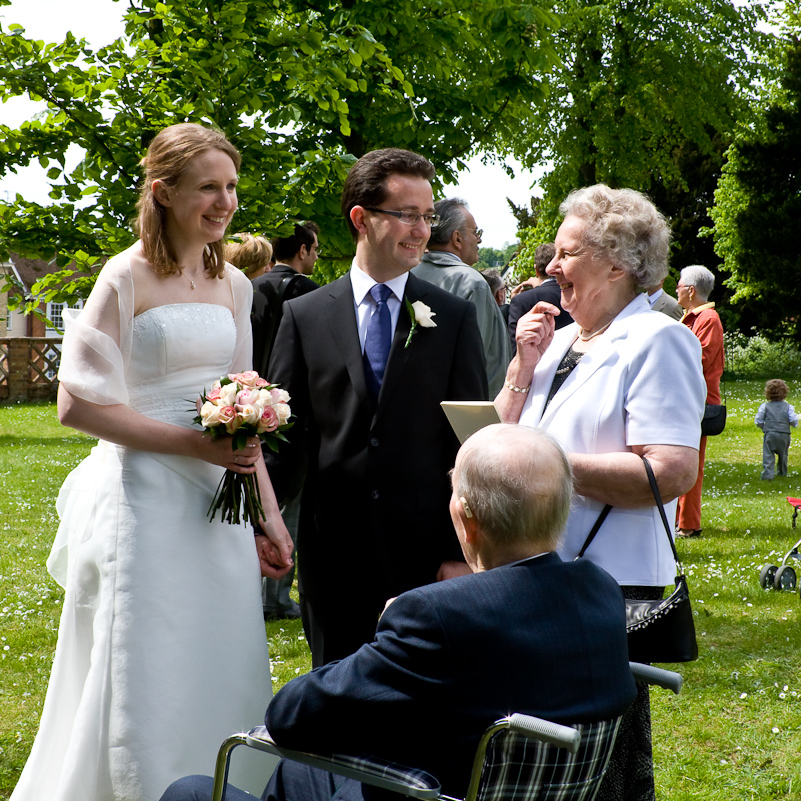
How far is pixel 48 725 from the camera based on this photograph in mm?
3328

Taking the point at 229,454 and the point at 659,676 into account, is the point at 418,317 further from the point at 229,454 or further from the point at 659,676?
the point at 659,676

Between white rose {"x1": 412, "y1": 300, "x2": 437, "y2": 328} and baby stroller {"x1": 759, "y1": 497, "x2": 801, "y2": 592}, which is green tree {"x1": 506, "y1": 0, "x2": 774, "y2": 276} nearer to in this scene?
baby stroller {"x1": 759, "y1": 497, "x2": 801, "y2": 592}

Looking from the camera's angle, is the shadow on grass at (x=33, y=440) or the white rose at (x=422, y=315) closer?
the white rose at (x=422, y=315)

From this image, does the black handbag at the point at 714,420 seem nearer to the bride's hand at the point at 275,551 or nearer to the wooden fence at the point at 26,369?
the bride's hand at the point at 275,551

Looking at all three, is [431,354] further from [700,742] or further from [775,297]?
[775,297]

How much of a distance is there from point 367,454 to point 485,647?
150cm

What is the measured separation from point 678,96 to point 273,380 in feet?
82.7

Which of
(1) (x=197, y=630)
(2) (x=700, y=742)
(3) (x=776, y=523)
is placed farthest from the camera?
(3) (x=776, y=523)

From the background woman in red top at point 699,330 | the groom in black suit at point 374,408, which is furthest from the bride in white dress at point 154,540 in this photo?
Result: the background woman in red top at point 699,330

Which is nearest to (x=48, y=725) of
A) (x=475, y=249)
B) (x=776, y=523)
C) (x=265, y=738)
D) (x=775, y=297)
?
(x=265, y=738)

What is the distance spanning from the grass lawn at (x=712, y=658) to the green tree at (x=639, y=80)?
16928 millimetres

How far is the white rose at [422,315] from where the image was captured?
348cm

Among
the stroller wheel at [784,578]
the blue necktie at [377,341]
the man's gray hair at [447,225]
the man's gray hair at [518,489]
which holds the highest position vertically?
the man's gray hair at [447,225]

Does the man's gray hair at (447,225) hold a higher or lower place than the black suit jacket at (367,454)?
higher
